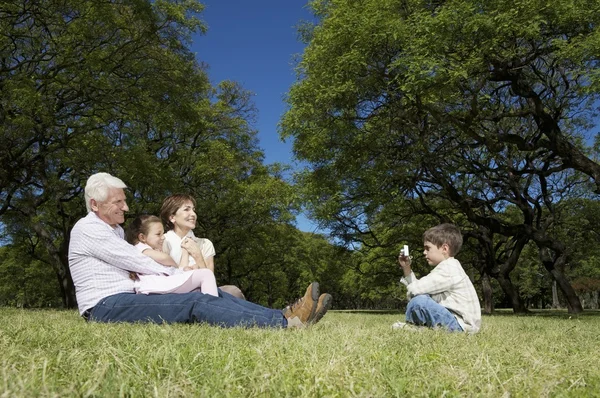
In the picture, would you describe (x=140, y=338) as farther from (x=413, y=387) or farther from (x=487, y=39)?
(x=487, y=39)

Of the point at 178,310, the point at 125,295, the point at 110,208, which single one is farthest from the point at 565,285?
the point at 110,208

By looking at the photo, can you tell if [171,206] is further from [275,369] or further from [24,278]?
[24,278]

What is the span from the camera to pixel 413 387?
6.59 ft

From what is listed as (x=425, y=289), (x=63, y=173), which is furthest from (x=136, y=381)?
(x=63, y=173)

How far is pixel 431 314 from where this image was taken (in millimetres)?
5074

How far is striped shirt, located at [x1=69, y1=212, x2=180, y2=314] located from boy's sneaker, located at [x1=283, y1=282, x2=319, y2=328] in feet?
4.65

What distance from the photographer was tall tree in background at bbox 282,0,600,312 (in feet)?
35.4

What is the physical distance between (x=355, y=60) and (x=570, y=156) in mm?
6736

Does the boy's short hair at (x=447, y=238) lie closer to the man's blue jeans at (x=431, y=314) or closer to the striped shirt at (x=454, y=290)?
the striped shirt at (x=454, y=290)

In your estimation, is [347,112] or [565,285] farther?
[565,285]

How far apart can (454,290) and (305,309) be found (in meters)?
1.74

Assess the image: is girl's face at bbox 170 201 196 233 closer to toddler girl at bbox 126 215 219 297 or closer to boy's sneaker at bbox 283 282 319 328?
toddler girl at bbox 126 215 219 297

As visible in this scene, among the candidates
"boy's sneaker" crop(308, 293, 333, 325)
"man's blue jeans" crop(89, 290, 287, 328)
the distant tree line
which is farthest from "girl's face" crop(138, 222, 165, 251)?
the distant tree line

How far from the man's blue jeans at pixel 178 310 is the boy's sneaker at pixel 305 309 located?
14 centimetres
